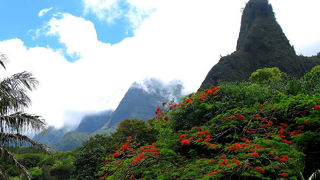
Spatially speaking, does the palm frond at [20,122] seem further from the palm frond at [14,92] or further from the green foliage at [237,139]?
the green foliage at [237,139]

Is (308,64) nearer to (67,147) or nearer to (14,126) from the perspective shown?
(14,126)

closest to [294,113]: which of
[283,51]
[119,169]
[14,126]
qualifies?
[119,169]

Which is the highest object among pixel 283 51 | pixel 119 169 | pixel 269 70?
pixel 283 51

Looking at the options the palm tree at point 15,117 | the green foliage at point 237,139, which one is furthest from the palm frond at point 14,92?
the green foliage at point 237,139

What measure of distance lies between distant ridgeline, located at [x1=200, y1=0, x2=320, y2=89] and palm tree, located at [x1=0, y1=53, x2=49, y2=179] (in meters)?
51.9

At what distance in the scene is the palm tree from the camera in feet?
25.0

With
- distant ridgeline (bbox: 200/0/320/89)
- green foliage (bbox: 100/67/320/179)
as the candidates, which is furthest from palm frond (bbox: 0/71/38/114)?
distant ridgeline (bbox: 200/0/320/89)

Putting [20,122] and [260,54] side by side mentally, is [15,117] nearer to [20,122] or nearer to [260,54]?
[20,122]

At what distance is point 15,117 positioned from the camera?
784cm

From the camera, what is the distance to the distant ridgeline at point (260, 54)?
60406 millimetres

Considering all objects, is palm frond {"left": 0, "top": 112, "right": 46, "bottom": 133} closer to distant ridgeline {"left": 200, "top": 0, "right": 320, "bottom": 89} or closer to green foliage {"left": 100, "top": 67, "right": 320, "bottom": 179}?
green foliage {"left": 100, "top": 67, "right": 320, "bottom": 179}

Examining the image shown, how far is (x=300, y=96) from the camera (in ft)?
21.5

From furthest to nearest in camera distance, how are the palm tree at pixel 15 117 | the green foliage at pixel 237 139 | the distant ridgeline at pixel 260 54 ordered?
the distant ridgeline at pixel 260 54, the palm tree at pixel 15 117, the green foliage at pixel 237 139

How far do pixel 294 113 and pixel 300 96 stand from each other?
21.1 inches
